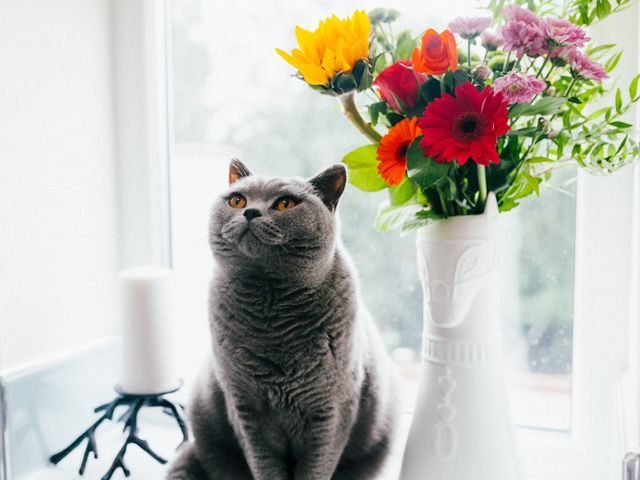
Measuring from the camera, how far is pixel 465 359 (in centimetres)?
81

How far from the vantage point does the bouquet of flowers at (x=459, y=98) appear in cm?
71

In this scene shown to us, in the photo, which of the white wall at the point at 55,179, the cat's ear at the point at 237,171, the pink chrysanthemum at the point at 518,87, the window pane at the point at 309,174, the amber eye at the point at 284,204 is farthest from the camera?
the window pane at the point at 309,174

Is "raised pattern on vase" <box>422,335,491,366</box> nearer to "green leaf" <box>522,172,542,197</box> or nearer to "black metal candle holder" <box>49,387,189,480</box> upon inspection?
"green leaf" <box>522,172,542,197</box>

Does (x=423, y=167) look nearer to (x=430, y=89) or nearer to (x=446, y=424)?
(x=430, y=89)

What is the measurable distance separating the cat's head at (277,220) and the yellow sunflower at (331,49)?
0.12 metres

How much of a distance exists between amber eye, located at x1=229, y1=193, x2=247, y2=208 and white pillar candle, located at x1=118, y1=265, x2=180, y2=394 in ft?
1.05

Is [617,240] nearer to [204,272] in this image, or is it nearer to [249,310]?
[249,310]

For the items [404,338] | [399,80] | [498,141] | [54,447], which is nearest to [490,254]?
[498,141]

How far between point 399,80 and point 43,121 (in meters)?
0.64

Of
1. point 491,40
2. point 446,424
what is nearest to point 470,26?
point 491,40

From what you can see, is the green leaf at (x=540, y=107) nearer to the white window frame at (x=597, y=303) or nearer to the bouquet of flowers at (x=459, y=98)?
the bouquet of flowers at (x=459, y=98)

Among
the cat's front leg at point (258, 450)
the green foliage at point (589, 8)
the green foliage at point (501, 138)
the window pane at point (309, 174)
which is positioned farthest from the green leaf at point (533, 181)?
the cat's front leg at point (258, 450)

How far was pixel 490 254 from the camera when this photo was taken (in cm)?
81

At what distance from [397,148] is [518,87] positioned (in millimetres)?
157
